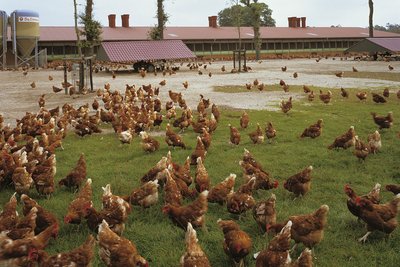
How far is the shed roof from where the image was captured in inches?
1860

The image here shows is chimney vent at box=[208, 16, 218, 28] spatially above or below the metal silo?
above

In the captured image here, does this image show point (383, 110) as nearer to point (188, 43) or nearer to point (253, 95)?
point (253, 95)

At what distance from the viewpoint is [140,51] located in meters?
39.1

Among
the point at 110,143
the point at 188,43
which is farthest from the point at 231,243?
the point at 188,43

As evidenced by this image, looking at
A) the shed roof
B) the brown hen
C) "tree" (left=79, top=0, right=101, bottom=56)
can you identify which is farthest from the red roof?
the brown hen

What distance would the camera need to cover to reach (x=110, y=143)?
10.6m

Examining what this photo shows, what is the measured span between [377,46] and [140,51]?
28703mm

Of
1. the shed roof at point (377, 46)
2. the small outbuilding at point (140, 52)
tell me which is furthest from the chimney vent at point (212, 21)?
the small outbuilding at point (140, 52)

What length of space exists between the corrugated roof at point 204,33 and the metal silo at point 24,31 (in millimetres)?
3106

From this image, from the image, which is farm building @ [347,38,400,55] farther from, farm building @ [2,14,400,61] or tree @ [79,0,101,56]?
tree @ [79,0,101,56]

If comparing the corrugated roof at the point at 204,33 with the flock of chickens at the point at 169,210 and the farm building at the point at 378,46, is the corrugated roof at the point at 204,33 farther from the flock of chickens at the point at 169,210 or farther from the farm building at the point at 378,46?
the flock of chickens at the point at 169,210

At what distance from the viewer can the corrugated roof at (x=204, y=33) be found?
5306 centimetres

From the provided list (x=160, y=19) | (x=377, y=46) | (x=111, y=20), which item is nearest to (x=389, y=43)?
(x=377, y=46)

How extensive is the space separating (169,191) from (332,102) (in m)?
12.1
